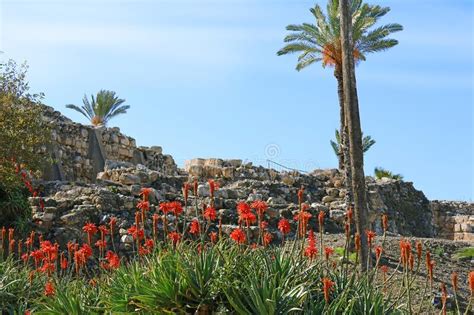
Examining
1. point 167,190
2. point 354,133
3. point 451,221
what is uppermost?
point 354,133

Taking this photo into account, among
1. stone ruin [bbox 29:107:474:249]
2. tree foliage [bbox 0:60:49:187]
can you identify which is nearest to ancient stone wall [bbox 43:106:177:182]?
stone ruin [bbox 29:107:474:249]

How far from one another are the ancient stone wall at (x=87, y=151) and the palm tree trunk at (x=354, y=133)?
12.4 meters

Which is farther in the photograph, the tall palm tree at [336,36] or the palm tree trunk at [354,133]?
the tall palm tree at [336,36]

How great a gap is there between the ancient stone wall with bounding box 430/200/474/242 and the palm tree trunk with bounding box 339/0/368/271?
60.6 ft

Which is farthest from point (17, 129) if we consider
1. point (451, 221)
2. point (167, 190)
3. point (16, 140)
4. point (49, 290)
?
point (451, 221)

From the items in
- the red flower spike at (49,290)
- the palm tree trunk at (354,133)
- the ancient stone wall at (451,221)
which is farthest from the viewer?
the ancient stone wall at (451,221)

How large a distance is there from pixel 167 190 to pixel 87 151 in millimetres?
7055

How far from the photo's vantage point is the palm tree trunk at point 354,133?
38.7ft

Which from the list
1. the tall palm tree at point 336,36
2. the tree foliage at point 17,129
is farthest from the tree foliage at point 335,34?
the tree foliage at point 17,129

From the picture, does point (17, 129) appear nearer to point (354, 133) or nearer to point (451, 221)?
point (354, 133)

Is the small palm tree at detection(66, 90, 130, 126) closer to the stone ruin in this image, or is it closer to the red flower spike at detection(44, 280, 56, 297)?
the stone ruin

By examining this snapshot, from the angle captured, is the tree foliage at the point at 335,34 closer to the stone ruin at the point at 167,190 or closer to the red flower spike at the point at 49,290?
the stone ruin at the point at 167,190

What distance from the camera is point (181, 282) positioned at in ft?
21.3

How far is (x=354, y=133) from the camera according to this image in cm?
1218
